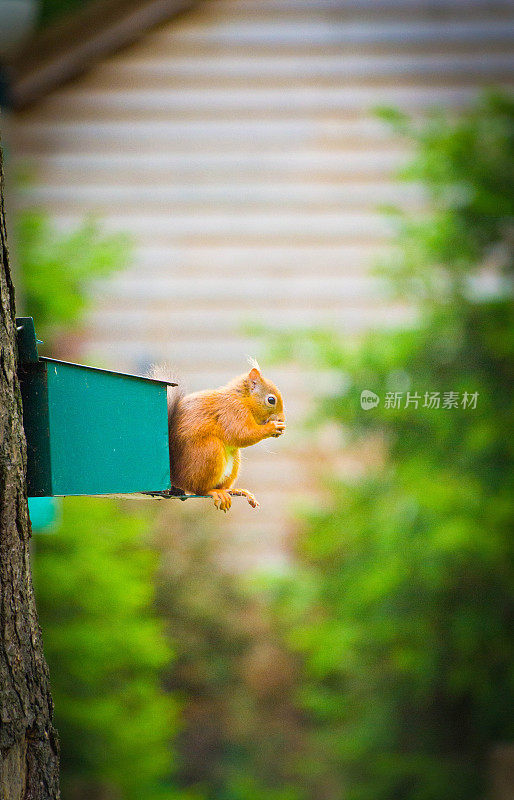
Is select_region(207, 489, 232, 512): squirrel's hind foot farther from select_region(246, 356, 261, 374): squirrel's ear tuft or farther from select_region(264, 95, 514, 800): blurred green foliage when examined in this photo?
select_region(264, 95, 514, 800): blurred green foliage

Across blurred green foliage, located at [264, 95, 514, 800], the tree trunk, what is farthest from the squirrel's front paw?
blurred green foliage, located at [264, 95, 514, 800]

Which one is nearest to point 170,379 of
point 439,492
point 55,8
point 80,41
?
point 439,492

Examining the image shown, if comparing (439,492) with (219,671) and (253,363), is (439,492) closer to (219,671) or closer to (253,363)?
(219,671)

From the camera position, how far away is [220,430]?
2.66ft

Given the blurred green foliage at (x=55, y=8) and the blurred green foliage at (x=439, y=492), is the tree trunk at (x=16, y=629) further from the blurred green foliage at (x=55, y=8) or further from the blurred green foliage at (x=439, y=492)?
the blurred green foliage at (x=55, y=8)

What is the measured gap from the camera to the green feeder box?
0.86 m

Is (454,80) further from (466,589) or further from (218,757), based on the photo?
(218,757)

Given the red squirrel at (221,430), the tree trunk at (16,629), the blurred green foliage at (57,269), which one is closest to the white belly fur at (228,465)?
the red squirrel at (221,430)

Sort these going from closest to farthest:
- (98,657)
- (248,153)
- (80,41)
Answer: (98,657) → (80,41) → (248,153)

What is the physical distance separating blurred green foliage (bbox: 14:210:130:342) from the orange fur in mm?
1970

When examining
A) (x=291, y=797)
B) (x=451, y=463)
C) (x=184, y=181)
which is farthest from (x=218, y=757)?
(x=184, y=181)

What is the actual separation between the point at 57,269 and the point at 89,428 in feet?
6.94

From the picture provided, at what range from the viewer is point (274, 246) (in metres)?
4.41

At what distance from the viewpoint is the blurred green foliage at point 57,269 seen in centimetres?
282
